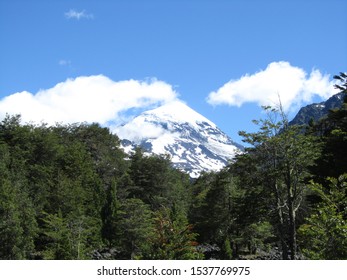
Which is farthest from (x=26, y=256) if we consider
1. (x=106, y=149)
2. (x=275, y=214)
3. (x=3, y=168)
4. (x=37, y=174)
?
(x=106, y=149)

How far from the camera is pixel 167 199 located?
161ft

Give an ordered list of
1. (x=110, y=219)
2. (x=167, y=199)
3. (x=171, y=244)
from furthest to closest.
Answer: (x=167, y=199) → (x=110, y=219) → (x=171, y=244)

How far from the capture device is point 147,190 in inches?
1981

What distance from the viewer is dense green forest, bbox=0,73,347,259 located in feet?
57.9

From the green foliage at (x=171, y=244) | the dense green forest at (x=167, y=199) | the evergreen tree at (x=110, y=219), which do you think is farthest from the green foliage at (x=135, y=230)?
the green foliage at (x=171, y=244)

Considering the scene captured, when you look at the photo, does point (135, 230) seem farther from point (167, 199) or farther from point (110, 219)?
point (167, 199)

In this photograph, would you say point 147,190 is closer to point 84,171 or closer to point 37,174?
point 84,171

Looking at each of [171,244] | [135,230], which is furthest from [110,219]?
[171,244]

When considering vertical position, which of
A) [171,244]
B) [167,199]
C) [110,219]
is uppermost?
[167,199]

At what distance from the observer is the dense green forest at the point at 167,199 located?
1766cm

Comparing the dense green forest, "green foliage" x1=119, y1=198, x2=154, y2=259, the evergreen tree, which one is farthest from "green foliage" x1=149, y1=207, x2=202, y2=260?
the evergreen tree

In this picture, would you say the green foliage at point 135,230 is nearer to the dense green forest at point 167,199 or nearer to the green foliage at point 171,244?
the dense green forest at point 167,199

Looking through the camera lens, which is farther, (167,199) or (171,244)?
(167,199)
